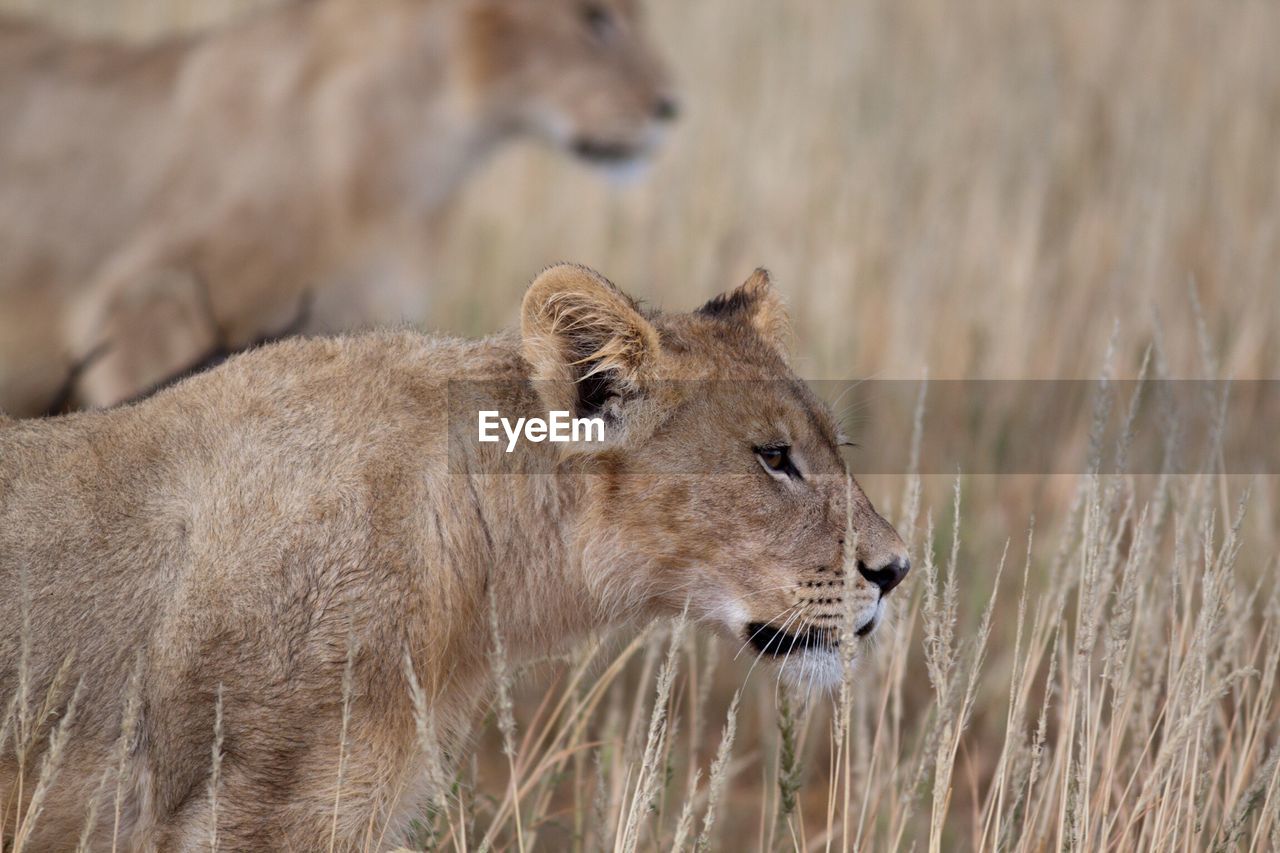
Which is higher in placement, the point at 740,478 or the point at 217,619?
the point at 740,478

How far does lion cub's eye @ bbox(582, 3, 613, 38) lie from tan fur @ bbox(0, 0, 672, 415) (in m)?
0.08

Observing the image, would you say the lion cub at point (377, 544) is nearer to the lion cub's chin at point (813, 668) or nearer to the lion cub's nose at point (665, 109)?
the lion cub's chin at point (813, 668)

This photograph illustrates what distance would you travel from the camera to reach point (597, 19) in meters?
8.02

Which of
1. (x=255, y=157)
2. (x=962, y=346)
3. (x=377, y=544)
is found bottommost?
(x=377, y=544)

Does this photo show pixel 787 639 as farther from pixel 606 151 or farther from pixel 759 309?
pixel 606 151

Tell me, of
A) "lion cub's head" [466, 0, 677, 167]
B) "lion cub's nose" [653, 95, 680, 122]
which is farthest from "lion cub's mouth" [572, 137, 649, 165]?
"lion cub's nose" [653, 95, 680, 122]

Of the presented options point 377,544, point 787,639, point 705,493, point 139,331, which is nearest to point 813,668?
point 787,639

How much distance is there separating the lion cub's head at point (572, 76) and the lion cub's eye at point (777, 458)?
4478mm

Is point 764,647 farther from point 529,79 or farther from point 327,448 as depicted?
point 529,79

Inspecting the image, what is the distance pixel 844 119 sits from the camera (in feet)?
32.9

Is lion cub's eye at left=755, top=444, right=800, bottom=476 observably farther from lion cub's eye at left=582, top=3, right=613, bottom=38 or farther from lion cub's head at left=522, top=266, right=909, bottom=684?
lion cub's eye at left=582, top=3, right=613, bottom=38

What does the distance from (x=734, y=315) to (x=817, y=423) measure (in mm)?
427

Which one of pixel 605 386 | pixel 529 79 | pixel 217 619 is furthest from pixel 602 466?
pixel 529 79

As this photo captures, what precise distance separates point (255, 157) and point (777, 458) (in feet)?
14.0
